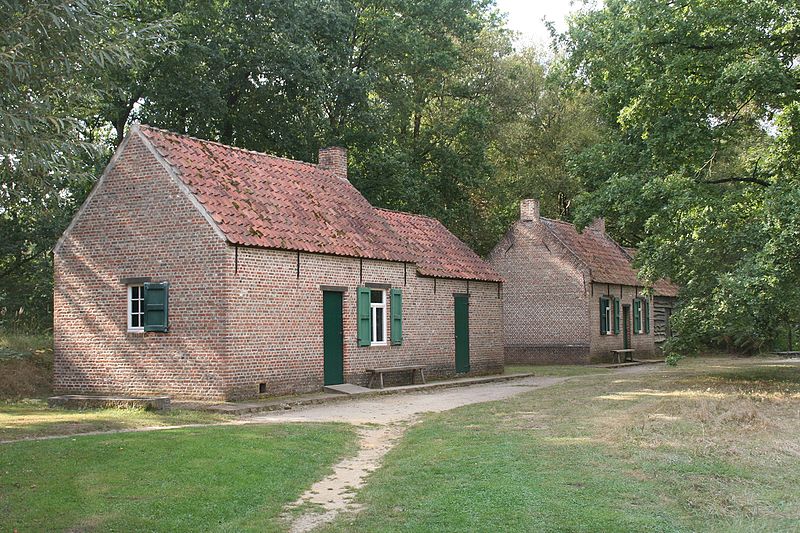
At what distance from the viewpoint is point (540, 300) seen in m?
34.9

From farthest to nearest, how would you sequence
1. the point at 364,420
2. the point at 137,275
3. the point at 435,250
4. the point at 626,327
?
the point at 626,327 → the point at 435,250 → the point at 137,275 → the point at 364,420

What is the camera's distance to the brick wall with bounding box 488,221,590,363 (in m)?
34.2

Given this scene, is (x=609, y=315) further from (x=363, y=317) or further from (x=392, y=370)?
(x=363, y=317)

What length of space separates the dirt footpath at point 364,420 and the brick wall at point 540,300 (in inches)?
300

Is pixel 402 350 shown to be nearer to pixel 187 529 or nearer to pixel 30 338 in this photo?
pixel 30 338

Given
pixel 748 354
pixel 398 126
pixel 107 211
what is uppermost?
pixel 398 126

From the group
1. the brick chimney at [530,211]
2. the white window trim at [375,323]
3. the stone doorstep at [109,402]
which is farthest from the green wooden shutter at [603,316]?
the stone doorstep at [109,402]

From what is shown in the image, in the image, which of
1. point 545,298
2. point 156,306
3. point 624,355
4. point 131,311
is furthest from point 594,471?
point 624,355

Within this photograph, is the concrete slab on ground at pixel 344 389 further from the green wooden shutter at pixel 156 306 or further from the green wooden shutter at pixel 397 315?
the green wooden shutter at pixel 156 306

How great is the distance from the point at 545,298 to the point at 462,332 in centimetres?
930

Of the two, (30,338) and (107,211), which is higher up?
(107,211)

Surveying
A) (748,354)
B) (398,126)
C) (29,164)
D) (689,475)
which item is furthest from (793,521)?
(748,354)

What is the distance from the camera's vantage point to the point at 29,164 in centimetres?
1131

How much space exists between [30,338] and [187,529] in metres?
18.4
